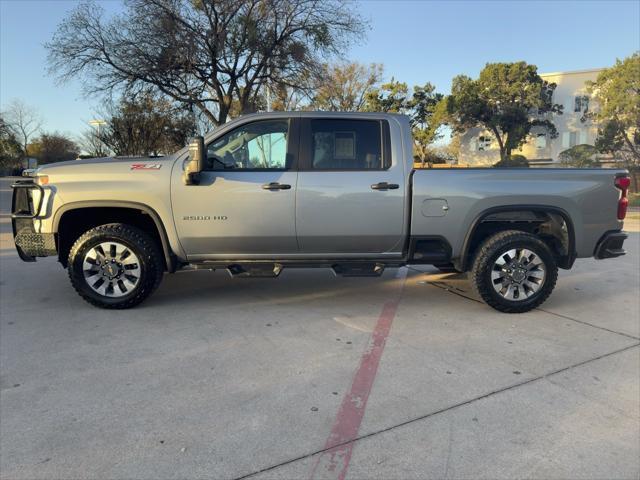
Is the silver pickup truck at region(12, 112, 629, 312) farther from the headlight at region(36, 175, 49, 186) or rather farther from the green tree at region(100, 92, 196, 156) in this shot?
the green tree at region(100, 92, 196, 156)

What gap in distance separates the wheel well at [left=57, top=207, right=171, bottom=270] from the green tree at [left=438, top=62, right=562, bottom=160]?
45.3m

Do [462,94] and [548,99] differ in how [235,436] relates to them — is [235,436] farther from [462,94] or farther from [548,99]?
[548,99]

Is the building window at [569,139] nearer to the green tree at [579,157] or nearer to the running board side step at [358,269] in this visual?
the green tree at [579,157]

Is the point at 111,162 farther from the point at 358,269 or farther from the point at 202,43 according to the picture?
the point at 202,43

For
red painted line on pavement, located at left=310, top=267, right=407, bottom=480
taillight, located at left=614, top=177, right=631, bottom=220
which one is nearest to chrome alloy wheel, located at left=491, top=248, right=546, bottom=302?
taillight, located at left=614, top=177, right=631, bottom=220

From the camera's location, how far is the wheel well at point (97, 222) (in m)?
4.66

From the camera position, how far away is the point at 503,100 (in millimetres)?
45719

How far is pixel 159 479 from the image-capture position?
224 centimetres

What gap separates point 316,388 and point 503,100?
160 ft

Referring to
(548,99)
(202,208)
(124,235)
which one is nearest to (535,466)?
(202,208)

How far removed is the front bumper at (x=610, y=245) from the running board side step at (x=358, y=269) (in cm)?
227

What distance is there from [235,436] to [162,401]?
0.65 m

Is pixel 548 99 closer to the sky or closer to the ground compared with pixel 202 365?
closer to the sky

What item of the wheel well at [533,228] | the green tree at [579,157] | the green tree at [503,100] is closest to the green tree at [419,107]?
the green tree at [503,100]
